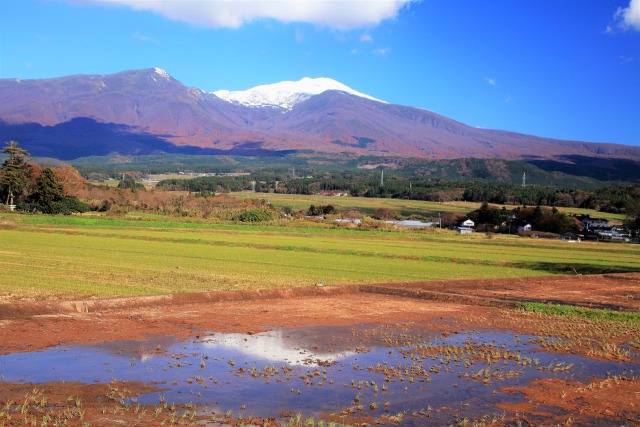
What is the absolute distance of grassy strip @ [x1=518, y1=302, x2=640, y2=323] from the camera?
1590cm

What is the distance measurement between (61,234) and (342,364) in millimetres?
36536

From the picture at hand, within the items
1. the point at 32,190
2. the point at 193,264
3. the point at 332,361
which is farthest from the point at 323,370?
the point at 32,190

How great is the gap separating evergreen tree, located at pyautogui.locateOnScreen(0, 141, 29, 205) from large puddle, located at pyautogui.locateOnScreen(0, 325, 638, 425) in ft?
195

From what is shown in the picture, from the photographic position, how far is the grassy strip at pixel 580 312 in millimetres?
15898

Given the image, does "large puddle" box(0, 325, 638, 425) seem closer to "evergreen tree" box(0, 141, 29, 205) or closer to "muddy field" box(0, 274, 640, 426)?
"muddy field" box(0, 274, 640, 426)

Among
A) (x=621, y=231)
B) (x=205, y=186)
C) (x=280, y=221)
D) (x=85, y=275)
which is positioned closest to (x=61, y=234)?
(x=85, y=275)

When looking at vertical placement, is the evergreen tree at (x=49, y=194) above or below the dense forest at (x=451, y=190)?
below

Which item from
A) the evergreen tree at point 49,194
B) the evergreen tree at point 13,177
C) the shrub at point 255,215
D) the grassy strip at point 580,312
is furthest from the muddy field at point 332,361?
the evergreen tree at point 13,177

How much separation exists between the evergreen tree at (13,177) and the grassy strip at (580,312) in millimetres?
59251

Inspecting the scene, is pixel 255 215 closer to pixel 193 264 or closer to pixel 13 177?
Answer: pixel 13 177

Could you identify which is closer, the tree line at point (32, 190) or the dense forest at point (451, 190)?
the tree line at point (32, 190)

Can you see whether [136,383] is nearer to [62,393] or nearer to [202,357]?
[62,393]

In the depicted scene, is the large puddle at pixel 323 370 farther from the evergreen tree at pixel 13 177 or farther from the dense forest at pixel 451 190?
the dense forest at pixel 451 190

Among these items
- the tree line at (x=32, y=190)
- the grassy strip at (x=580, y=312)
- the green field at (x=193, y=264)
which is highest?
the tree line at (x=32, y=190)
